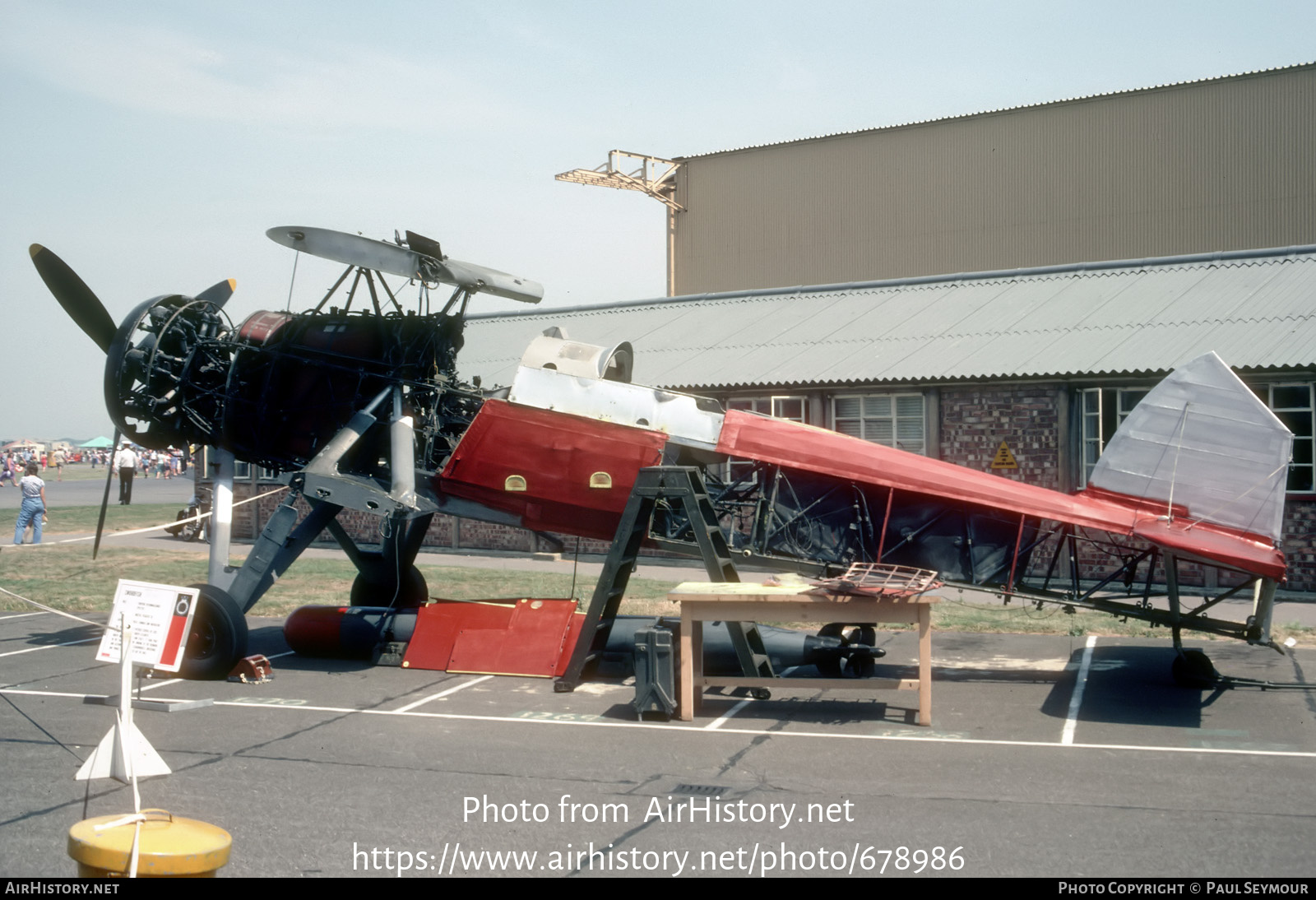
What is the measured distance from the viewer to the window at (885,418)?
2111 cm

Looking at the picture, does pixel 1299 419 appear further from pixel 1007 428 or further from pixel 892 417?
pixel 892 417

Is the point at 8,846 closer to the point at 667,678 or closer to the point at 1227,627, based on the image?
the point at 667,678

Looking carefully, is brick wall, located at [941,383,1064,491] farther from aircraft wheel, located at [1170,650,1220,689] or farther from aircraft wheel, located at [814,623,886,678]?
aircraft wheel, located at [814,623,886,678]

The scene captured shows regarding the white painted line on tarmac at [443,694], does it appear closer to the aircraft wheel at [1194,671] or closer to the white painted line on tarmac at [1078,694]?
the white painted line on tarmac at [1078,694]

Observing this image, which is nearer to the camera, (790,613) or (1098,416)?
(790,613)

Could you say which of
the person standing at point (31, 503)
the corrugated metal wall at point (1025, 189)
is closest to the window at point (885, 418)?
the person standing at point (31, 503)

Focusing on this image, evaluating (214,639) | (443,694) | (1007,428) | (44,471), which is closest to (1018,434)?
(1007,428)

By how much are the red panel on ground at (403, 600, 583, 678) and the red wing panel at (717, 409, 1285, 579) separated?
277 centimetres

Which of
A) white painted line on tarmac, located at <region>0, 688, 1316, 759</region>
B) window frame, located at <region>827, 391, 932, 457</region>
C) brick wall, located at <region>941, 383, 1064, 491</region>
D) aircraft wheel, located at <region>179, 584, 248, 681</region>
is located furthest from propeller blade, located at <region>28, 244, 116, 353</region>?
brick wall, located at <region>941, 383, 1064, 491</region>

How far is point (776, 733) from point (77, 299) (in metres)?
9.93

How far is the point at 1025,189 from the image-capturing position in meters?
37.0

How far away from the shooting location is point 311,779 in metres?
8.22

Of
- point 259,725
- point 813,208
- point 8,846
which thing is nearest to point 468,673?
point 259,725

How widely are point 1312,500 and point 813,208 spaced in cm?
2468
